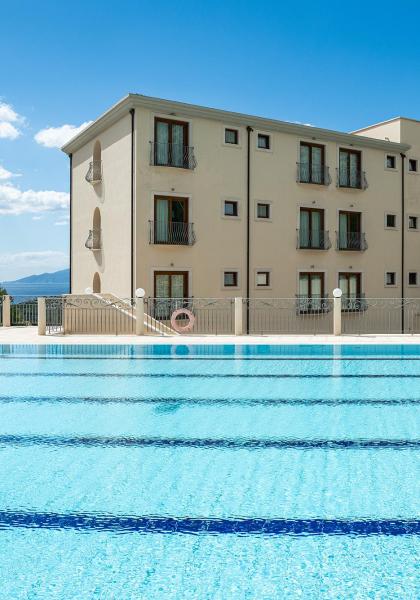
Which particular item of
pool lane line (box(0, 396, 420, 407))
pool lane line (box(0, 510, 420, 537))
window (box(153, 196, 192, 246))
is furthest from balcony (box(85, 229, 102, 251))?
pool lane line (box(0, 510, 420, 537))

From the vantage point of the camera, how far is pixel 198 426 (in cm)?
770

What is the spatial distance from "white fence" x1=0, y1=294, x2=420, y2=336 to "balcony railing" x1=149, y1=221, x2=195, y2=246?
233 cm

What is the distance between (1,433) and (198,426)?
2424mm

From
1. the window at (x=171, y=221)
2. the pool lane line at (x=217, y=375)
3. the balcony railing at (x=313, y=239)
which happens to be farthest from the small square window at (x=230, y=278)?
the pool lane line at (x=217, y=375)

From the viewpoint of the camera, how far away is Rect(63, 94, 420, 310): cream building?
23.2 metres

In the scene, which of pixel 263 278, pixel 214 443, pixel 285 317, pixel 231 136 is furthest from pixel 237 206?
pixel 214 443

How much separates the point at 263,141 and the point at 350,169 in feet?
16.0

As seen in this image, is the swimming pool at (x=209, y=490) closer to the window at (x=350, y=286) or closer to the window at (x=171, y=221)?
the window at (x=171, y=221)

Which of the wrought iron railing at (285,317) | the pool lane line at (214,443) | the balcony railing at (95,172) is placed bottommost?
the pool lane line at (214,443)

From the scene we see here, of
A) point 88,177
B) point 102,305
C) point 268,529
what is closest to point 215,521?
point 268,529

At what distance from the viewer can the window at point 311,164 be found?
26.5m

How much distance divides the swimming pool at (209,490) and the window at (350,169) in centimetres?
1827

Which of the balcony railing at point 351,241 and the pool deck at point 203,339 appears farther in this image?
the balcony railing at point 351,241

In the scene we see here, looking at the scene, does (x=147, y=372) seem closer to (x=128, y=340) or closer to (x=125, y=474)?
(x=128, y=340)
